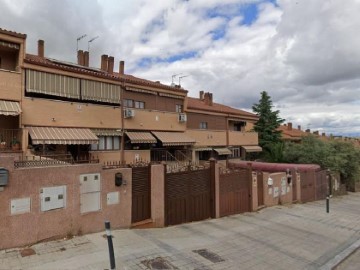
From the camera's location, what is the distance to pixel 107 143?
2194 cm

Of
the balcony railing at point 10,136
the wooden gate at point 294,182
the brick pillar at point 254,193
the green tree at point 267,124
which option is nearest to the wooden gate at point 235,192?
the brick pillar at point 254,193

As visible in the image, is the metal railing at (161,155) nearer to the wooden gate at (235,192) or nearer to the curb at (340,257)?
the wooden gate at (235,192)

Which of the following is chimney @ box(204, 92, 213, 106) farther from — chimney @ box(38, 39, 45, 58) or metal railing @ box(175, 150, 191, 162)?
chimney @ box(38, 39, 45, 58)

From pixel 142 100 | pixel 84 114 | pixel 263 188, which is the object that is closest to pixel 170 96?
pixel 142 100

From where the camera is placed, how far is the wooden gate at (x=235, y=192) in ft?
54.6

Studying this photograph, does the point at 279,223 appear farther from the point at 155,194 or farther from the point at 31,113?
the point at 31,113

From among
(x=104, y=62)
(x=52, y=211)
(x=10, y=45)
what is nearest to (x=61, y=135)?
(x=10, y=45)

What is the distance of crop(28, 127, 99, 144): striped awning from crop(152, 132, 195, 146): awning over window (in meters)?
6.67

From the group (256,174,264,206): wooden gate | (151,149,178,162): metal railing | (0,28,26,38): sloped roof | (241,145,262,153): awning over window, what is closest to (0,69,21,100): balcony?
(0,28,26,38): sloped roof

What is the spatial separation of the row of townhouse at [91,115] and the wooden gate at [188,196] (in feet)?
16.3

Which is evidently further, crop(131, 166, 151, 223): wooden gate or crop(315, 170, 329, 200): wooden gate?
crop(315, 170, 329, 200): wooden gate

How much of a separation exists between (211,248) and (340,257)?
4949 millimetres

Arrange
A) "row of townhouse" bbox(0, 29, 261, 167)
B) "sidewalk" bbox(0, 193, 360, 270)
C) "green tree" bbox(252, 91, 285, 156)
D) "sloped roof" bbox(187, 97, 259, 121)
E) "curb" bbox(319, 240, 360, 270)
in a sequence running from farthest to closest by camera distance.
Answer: "green tree" bbox(252, 91, 285, 156), "sloped roof" bbox(187, 97, 259, 121), "row of townhouse" bbox(0, 29, 261, 167), "curb" bbox(319, 240, 360, 270), "sidewalk" bbox(0, 193, 360, 270)

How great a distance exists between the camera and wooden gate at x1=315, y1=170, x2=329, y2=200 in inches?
1122
